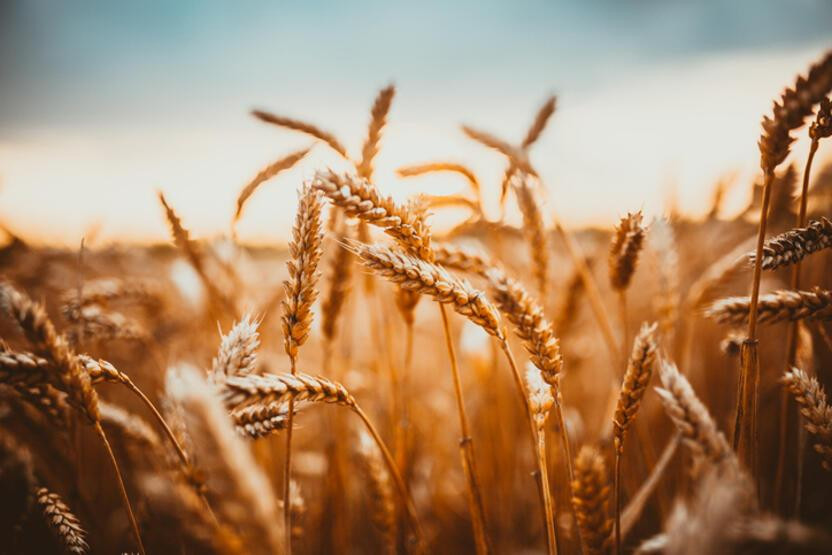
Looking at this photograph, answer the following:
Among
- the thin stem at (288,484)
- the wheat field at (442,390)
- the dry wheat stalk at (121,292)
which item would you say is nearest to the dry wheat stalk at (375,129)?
the wheat field at (442,390)

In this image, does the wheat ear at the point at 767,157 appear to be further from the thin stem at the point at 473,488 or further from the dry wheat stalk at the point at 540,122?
the dry wheat stalk at the point at 540,122

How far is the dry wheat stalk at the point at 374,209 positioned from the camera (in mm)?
701

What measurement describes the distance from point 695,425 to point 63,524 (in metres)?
1.14

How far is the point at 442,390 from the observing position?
8.97 feet

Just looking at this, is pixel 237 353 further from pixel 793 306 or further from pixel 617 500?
pixel 793 306

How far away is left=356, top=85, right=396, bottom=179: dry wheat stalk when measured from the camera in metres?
1.17

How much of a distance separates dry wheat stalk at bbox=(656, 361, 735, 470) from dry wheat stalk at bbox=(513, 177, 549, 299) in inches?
24.6

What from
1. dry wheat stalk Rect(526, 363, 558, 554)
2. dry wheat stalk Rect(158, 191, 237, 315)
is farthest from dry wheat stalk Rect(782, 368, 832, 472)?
dry wheat stalk Rect(158, 191, 237, 315)

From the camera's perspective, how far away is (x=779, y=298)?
0.82m

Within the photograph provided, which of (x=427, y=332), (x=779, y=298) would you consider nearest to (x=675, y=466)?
(x=779, y=298)

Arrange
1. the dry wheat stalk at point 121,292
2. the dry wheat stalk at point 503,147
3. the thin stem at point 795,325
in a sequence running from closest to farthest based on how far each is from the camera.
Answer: the thin stem at point 795,325
the dry wheat stalk at point 503,147
the dry wheat stalk at point 121,292

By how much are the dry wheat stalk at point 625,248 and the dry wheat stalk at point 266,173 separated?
0.95 m

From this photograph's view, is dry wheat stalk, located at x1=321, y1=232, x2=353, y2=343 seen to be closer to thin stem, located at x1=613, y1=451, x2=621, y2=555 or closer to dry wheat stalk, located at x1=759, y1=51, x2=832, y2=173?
thin stem, located at x1=613, y1=451, x2=621, y2=555

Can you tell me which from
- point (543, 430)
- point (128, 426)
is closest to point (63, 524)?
point (128, 426)
